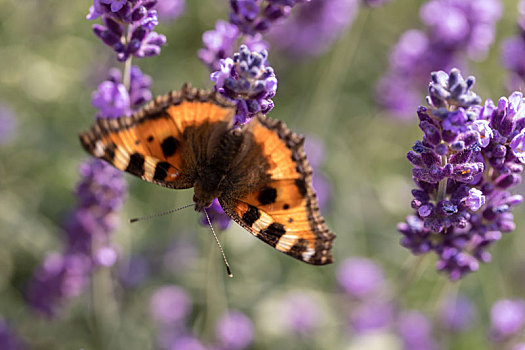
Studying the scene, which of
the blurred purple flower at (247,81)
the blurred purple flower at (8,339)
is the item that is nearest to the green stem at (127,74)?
the blurred purple flower at (247,81)

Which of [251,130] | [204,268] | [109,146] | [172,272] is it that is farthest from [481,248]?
[172,272]

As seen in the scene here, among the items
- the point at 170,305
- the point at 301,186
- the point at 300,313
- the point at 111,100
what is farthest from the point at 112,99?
the point at 300,313

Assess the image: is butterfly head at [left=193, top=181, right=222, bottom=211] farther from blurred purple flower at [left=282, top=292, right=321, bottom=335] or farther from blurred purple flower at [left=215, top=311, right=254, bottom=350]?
blurred purple flower at [left=282, top=292, right=321, bottom=335]

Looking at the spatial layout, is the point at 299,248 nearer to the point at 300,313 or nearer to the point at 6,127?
the point at 300,313

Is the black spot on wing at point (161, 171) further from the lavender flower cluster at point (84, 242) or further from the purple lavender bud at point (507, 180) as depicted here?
the purple lavender bud at point (507, 180)

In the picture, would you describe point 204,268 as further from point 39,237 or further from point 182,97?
point 182,97

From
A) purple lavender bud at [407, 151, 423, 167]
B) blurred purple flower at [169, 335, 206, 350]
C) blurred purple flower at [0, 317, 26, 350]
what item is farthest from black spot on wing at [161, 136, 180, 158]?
blurred purple flower at [0, 317, 26, 350]
